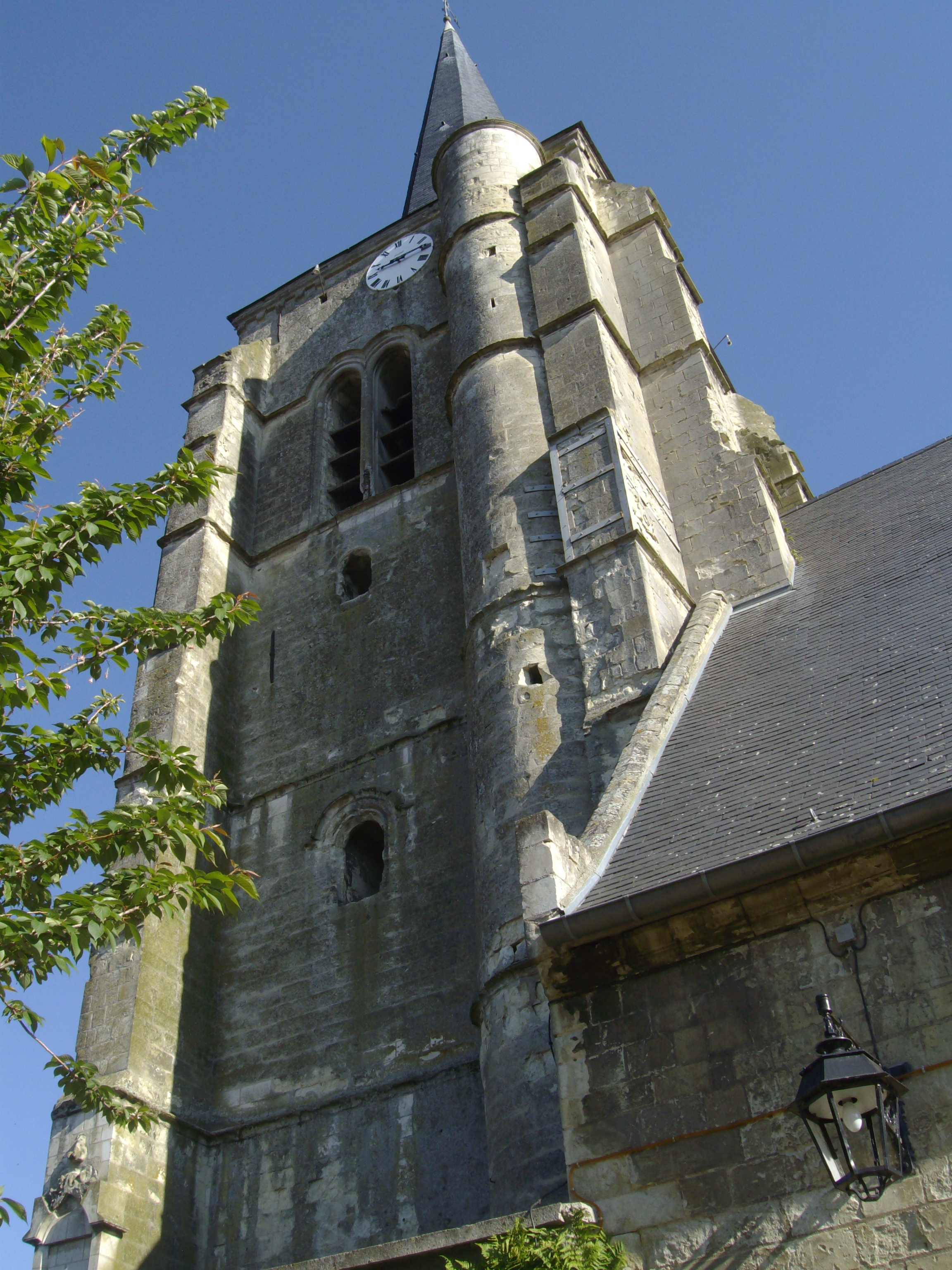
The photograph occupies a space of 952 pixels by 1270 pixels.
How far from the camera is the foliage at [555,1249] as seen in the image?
425cm

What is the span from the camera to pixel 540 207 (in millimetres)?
13266

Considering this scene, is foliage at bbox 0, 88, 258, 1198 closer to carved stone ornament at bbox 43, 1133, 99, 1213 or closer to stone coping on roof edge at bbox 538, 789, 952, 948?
stone coping on roof edge at bbox 538, 789, 952, 948

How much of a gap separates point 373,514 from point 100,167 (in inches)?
290

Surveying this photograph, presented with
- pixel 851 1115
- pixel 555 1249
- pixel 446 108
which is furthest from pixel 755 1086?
pixel 446 108

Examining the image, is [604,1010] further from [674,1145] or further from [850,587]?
[850,587]

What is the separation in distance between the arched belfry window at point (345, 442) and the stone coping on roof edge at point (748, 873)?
29.7 feet

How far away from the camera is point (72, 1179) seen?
27.1ft

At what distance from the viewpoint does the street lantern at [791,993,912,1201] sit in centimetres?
378

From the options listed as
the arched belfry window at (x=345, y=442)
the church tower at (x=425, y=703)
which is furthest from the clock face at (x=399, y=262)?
the arched belfry window at (x=345, y=442)

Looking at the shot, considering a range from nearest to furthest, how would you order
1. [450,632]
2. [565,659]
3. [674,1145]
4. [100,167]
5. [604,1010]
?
1. [674,1145]
2. [604,1010]
3. [100,167]
4. [565,659]
5. [450,632]

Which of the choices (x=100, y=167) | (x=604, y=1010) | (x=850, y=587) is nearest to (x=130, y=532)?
(x=100, y=167)

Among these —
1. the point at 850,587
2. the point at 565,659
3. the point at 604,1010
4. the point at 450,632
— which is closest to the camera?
the point at 604,1010

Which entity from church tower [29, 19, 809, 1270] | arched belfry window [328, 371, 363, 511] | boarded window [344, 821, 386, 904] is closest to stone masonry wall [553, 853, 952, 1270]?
church tower [29, 19, 809, 1270]

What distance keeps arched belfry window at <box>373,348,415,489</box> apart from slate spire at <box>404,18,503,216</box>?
5.38 meters
